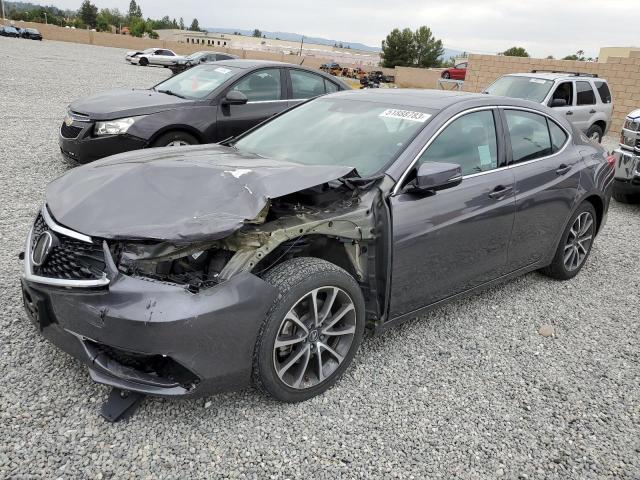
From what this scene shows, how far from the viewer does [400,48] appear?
281 feet

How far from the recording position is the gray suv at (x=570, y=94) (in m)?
11.0

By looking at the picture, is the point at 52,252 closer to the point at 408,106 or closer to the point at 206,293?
the point at 206,293

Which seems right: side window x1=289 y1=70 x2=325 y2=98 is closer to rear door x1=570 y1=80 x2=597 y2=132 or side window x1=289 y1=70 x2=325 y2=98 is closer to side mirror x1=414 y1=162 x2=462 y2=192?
side mirror x1=414 y1=162 x2=462 y2=192

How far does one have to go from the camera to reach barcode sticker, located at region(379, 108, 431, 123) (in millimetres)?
3626

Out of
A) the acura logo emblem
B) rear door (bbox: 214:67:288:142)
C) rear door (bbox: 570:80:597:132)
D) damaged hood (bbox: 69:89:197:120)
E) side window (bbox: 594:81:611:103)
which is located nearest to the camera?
the acura logo emblem

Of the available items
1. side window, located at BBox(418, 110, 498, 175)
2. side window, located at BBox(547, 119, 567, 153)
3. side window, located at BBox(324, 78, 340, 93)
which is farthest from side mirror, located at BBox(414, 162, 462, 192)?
side window, located at BBox(324, 78, 340, 93)

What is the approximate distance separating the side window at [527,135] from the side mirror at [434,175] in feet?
3.49

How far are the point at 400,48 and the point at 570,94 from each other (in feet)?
260

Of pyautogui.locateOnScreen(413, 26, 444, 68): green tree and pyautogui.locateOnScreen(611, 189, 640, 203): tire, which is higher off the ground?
pyautogui.locateOnScreen(413, 26, 444, 68): green tree

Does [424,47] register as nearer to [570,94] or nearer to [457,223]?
[570,94]

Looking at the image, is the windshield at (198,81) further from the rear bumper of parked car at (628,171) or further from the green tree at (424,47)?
the green tree at (424,47)

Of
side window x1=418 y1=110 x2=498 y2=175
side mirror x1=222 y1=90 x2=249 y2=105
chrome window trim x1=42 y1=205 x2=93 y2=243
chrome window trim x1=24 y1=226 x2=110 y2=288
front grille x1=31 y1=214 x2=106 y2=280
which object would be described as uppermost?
side mirror x1=222 y1=90 x2=249 y2=105

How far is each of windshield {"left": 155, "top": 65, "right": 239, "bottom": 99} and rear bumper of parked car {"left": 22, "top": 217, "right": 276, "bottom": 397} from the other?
4984mm

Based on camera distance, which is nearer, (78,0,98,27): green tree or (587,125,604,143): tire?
(587,125,604,143): tire
